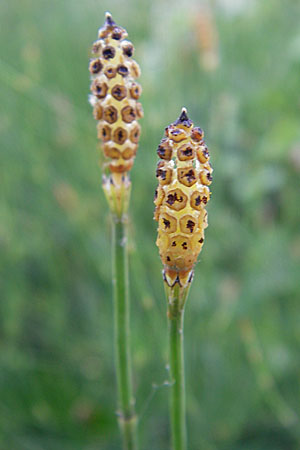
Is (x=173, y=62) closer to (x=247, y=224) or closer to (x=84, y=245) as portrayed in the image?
(x=247, y=224)

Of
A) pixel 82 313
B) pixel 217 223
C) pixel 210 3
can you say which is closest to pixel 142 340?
pixel 82 313

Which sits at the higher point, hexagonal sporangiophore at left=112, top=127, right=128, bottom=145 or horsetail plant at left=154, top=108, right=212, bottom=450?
hexagonal sporangiophore at left=112, top=127, right=128, bottom=145

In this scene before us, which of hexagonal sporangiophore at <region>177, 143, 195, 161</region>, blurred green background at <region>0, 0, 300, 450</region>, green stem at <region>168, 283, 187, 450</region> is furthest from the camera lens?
blurred green background at <region>0, 0, 300, 450</region>

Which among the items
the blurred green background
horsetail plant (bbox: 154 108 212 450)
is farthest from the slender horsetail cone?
the blurred green background

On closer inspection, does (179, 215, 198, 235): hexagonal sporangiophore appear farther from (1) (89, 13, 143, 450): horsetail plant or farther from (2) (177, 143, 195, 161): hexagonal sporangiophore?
(1) (89, 13, 143, 450): horsetail plant

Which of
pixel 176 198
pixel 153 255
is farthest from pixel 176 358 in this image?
pixel 153 255

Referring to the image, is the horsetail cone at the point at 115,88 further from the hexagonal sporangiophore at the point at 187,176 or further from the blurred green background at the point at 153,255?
the blurred green background at the point at 153,255

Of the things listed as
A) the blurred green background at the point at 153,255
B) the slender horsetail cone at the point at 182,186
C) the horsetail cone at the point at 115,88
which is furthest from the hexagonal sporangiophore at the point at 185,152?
the blurred green background at the point at 153,255
